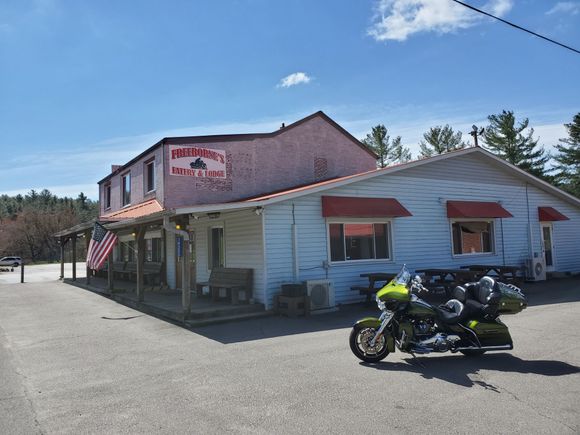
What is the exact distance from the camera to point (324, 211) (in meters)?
11.9

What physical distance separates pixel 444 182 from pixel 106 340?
11.2 metres

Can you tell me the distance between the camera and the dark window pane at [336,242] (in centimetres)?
1230

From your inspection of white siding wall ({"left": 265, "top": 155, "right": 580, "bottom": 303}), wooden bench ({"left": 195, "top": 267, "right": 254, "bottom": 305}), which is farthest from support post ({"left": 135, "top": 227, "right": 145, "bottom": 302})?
white siding wall ({"left": 265, "top": 155, "right": 580, "bottom": 303})

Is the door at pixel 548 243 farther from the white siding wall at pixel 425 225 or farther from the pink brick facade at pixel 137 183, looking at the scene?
the pink brick facade at pixel 137 183

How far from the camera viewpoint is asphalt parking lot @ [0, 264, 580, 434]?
421 cm

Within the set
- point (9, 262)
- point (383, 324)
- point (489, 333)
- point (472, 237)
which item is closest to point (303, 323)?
point (383, 324)

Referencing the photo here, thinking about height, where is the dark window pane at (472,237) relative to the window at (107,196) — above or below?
below

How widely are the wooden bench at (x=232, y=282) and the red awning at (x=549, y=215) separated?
11902mm

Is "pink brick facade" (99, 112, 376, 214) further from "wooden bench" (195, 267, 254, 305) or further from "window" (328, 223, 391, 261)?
"window" (328, 223, 391, 261)

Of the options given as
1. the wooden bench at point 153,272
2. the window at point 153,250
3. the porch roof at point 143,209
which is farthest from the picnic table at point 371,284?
the window at point 153,250

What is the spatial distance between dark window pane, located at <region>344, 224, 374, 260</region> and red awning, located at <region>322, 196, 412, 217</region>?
704 millimetres

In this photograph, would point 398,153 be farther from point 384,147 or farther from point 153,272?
point 153,272

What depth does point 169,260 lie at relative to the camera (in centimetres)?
1689

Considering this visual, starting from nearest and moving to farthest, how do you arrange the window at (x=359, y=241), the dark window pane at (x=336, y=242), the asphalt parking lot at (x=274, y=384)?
the asphalt parking lot at (x=274, y=384)
the dark window pane at (x=336, y=242)
the window at (x=359, y=241)
